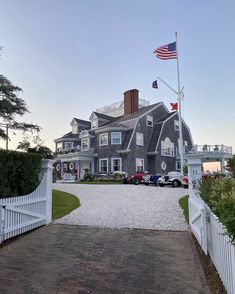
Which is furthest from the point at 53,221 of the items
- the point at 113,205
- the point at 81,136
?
the point at 81,136

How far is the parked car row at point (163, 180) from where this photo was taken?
77.1ft

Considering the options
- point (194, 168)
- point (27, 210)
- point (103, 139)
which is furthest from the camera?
point (103, 139)

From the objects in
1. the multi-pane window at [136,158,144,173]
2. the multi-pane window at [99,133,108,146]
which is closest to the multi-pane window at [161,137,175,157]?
the multi-pane window at [136,158,144,173]

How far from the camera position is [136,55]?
1747 centimetres

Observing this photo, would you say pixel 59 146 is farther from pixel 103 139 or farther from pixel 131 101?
pixel 131 101

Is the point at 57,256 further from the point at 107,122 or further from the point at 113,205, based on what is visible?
the point at 107,122

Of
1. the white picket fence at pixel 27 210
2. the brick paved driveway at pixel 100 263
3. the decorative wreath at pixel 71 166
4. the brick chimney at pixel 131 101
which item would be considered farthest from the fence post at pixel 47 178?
the decorative wreath at pixel 71 166

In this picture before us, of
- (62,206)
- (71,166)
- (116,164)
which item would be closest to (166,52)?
(116,164)

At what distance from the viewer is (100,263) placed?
217 inches

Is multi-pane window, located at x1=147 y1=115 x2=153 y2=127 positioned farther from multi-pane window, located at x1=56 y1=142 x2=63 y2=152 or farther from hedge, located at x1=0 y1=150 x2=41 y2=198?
hedge, located at x1=0 y1=150 x2=41 y2=198

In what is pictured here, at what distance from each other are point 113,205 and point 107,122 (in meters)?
26.8

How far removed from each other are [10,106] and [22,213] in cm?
1243

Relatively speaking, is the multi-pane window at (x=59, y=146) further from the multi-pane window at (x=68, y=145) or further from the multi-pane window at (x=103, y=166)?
the multi-pane window at (x=103, y=166)

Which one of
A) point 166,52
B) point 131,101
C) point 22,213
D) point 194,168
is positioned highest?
point 166,52
